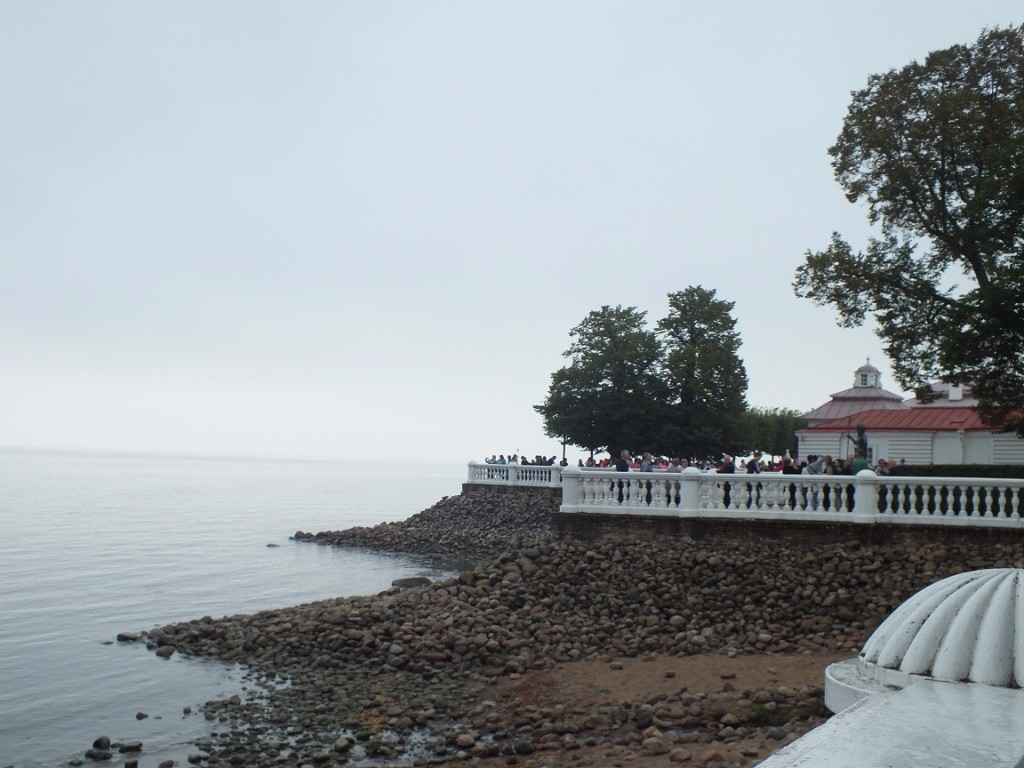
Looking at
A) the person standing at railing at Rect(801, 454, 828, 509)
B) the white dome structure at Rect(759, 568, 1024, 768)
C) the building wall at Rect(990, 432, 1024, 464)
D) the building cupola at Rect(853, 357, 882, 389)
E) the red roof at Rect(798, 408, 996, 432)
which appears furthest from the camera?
the building cupola at Rect(853, 357, 882, 389)

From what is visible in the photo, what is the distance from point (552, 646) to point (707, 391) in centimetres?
3551

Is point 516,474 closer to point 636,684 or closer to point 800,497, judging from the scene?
point 800,497

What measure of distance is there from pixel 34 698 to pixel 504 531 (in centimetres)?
2488

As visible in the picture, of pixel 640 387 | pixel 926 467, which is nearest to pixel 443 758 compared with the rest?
pixel 926 467

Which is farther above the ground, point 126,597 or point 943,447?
point 943,447

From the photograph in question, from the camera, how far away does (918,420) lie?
152 feet

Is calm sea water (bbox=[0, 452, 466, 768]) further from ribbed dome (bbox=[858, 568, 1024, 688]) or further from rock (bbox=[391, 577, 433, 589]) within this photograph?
ribbed dome (bbox=[858, 568, 1024, 688])

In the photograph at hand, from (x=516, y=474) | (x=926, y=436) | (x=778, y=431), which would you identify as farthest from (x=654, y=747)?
(x=778, y=431)

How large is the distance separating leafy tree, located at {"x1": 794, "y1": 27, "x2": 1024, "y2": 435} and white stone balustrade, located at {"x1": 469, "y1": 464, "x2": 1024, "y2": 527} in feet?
16.9

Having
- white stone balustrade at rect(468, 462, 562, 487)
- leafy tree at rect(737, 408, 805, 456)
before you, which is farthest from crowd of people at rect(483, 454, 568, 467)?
leafy tree at rect(737, 408, 805, 456)

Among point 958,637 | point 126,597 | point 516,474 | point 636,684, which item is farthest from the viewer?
point 516,474

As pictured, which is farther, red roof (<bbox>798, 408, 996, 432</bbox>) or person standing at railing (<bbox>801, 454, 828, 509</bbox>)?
red roof (<bbox>798, 408, 996, 432</bbox>)

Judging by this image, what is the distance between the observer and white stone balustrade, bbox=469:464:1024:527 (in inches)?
697

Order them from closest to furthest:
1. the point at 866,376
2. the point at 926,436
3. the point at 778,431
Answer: the point at 926,436 → the point at 866,376 → the point at 778,431
